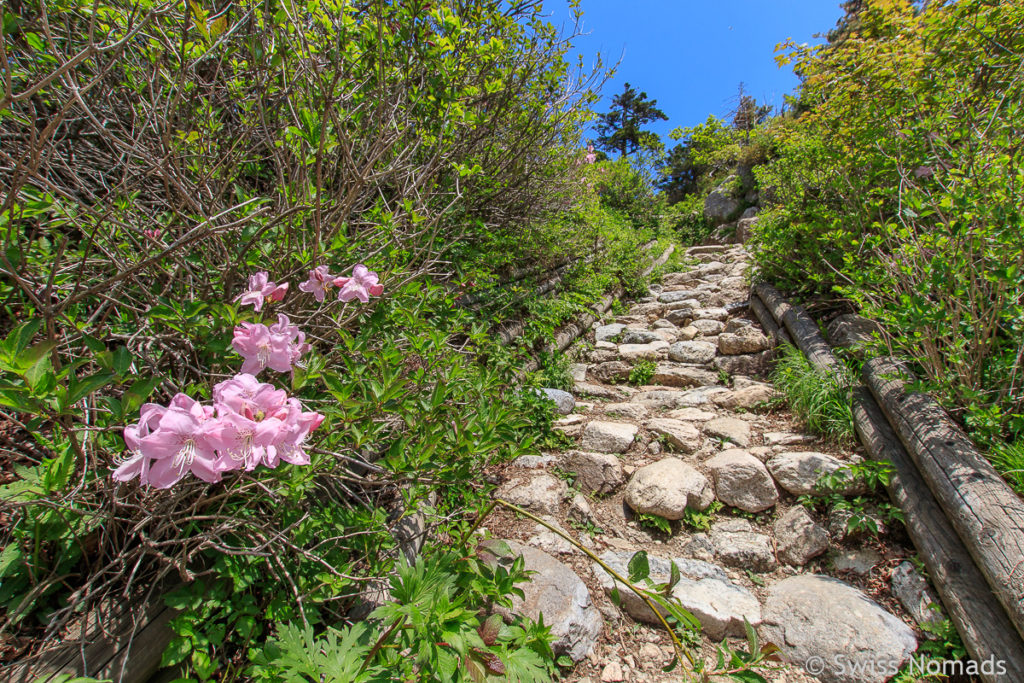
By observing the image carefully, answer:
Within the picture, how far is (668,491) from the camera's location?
2289 millimetres

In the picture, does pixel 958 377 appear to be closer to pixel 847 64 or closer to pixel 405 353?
pixel 405 353

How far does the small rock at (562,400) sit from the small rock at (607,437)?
0.31m

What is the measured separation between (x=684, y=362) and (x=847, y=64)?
3519 mm

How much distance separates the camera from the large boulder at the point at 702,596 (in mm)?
1731

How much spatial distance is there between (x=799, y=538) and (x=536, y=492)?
133cm

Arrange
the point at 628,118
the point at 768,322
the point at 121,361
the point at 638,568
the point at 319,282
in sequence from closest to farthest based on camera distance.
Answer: the point at 121,361 → the point at 638,568 → the point at 319,282 → the point at 768,322 → the point at 628,118

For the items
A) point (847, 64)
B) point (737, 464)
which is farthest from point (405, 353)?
point (847, 64)

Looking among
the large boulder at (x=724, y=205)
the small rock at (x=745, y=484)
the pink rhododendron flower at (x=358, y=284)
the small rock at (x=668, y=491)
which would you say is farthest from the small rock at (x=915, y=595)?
the large boulder at (x=724, y=205)

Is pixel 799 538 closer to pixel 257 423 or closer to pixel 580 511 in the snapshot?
pixel 580 511

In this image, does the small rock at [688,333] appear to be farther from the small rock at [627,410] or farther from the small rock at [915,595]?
the small rock at [915,595]

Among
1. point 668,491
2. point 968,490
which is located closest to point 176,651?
point 668,491

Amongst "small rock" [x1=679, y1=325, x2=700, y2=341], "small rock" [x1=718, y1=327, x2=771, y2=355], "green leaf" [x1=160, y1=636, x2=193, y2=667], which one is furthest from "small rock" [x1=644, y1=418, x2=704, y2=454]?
"green leaf" [x1=160, y1=636, x2=193, y2=667]

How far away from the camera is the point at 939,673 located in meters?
1.51

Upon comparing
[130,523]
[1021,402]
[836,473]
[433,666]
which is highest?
[1021,402]
